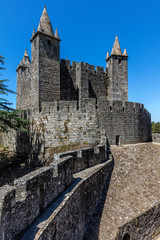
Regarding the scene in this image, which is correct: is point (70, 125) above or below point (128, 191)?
above

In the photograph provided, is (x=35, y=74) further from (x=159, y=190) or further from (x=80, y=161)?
(x=159, y=190)

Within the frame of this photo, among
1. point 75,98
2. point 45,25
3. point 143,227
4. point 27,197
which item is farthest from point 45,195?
point 45,25

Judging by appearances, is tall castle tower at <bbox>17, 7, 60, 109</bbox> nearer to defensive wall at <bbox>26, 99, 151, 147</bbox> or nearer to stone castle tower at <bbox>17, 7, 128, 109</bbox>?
stone castle tower at <bbox>17, 7, 128, 109</bbox>

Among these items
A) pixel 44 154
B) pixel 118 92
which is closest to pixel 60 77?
pixel 118 92

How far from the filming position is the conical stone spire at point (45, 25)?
44.1ft

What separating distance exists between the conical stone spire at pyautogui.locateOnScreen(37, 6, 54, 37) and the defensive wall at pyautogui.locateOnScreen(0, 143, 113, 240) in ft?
36.3

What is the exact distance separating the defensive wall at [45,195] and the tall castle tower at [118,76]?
1021 cm

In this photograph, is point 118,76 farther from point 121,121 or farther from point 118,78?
point 121,121

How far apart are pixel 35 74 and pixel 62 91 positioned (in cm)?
315

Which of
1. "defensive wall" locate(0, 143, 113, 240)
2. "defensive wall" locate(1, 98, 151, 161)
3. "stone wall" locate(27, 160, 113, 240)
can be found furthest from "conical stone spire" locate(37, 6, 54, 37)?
"stone wall" locate(27, 160, 113, 240)

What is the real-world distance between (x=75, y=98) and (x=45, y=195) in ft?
40.0

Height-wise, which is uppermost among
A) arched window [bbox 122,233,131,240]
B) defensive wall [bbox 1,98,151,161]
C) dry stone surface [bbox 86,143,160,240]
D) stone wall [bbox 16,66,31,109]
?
stone wall [bbox 16,66,31,109]

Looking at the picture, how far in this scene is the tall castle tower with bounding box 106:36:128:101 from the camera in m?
16.9

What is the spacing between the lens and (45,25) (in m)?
13.9
